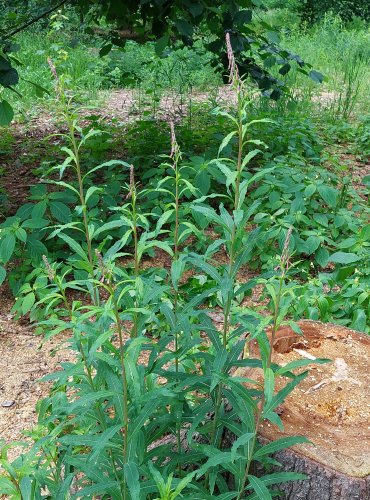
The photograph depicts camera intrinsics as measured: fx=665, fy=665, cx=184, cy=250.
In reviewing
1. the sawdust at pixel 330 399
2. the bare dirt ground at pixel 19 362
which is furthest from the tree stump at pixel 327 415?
the bare dirt ground at pixel 19 362

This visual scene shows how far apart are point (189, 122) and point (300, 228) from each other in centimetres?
221

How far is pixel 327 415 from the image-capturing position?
2.21m

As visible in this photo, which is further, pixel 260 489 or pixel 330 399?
pixel 330 399

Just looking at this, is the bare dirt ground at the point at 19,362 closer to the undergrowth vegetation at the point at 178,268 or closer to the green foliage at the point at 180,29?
the undergrowth vegetation at the point at 178,268

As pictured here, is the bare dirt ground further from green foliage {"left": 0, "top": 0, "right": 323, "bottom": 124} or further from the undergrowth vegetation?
green foliage {"left": 0, "top": 0, "right": 323, "bottom": 124}

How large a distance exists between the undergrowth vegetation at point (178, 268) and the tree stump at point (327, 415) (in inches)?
3.6

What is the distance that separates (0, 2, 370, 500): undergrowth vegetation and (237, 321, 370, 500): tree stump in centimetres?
9

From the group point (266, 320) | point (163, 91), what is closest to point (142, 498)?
point (266, 320)

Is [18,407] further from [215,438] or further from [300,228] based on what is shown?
[300,228]

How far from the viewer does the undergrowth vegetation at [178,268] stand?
5.45 ft

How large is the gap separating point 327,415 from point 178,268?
2.70 feet

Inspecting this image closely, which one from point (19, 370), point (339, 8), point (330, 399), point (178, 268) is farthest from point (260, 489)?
point (339, 8)

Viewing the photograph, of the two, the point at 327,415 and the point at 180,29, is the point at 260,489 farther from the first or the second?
the point at 180,29

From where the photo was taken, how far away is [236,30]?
4.86 meters
